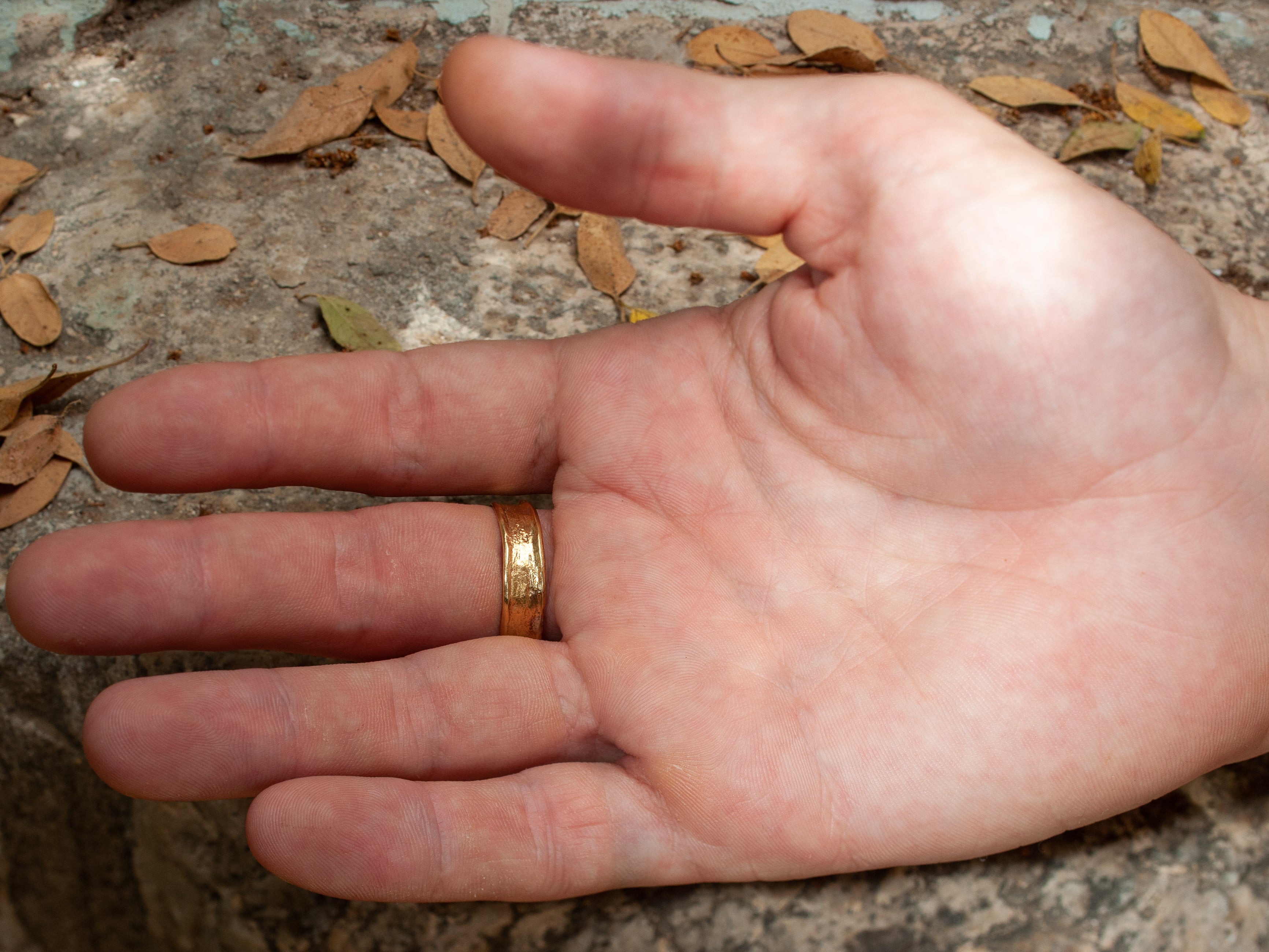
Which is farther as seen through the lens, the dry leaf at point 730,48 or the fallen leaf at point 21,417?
the dry leaf at point 730,48

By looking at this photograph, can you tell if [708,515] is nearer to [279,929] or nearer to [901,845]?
[901,845]

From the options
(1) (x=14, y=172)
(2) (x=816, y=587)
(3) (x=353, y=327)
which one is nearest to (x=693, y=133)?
(2) (x=816, y=587)

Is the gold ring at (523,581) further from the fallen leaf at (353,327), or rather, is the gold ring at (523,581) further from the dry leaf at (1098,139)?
the dry leaf at (1098,139)

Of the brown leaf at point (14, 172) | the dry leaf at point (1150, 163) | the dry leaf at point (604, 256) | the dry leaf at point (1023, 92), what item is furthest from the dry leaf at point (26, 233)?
the dry leaf at point (1150, 163)

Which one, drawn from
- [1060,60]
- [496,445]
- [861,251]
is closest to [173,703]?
[496,445]

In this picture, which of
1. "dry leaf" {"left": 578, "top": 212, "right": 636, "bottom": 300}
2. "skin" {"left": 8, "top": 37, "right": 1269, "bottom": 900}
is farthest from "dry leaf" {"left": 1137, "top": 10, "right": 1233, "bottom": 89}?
"dry leaf" {"left": 578, "top": 212, "right": 636, "bottom": 300}
